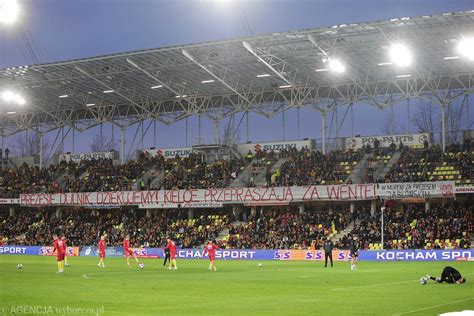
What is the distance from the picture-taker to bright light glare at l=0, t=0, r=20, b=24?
96.9 feet

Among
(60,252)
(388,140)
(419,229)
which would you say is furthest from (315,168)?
(60,252)

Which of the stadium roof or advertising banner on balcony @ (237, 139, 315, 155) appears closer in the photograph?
the stadium roof

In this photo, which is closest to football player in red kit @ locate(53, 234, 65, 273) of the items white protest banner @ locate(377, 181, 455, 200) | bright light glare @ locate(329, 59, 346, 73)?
bright light glare @ locate(329, 59, 346, 73)

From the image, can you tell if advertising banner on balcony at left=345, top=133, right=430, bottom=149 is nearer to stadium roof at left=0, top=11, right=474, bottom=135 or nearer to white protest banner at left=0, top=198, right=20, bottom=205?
stadium roof at left=0, top=11, right=474, bottom=135

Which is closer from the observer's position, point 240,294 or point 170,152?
point 240,294

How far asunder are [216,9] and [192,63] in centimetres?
2833

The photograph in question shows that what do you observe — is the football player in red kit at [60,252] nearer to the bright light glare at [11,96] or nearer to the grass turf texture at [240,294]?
the grass turf texture at [240,294]

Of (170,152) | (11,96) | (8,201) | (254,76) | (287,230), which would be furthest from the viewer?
(170,152)

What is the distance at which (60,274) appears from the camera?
35.3 m

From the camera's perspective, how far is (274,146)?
76.4 metres

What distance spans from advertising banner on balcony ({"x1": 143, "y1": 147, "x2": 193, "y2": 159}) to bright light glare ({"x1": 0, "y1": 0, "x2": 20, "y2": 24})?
49039 millimetres

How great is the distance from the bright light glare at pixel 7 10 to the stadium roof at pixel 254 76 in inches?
1044

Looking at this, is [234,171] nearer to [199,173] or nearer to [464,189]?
[199,173]

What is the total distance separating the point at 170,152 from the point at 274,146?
1247 cm
